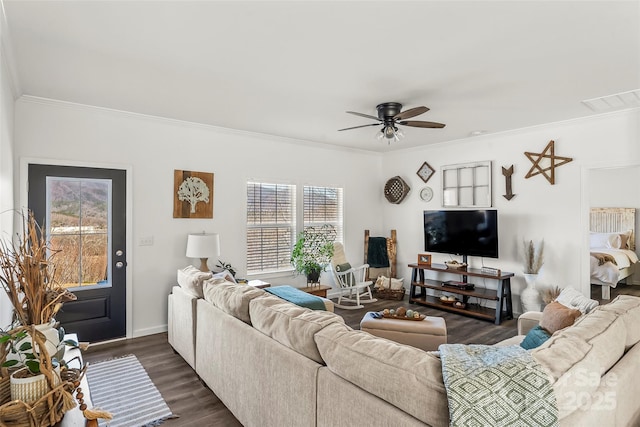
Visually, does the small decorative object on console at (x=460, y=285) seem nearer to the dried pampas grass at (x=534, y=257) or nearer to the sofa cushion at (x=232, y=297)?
the dried pampas grass at (x=534, y=257)

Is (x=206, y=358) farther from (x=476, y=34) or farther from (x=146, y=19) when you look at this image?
(x=476, y=34)

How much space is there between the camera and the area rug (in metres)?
2.57

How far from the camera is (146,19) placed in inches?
86.6

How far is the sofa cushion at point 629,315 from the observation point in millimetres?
1892

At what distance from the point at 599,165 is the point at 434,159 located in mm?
2311

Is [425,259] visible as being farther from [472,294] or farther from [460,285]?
[472,294]

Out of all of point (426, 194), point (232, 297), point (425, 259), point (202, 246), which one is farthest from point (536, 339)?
point (426, 194)

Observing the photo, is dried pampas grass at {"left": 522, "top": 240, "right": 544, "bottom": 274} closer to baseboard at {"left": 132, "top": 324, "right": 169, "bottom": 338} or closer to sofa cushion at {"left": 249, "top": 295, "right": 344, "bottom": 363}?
sofa cushion at {"left": 249, "top": 295, "right": 344, "bottom": 363}

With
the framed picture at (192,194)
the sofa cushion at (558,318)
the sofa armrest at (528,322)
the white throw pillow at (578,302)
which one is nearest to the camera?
the sofa cushion at (558,318)

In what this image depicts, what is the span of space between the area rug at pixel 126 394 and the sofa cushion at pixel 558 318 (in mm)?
2685

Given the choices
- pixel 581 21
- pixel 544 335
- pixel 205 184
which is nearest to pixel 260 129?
Result: pixel 205 184

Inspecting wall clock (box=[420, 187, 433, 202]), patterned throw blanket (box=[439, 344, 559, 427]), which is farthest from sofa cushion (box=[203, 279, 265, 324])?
wall clock (box=[420, 187, 433, 202])

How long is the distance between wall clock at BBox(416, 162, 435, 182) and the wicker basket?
226 inches

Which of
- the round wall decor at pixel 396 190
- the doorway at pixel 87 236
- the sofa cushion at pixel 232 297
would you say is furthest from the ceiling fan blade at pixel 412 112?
the doorway at pixel 87 236
